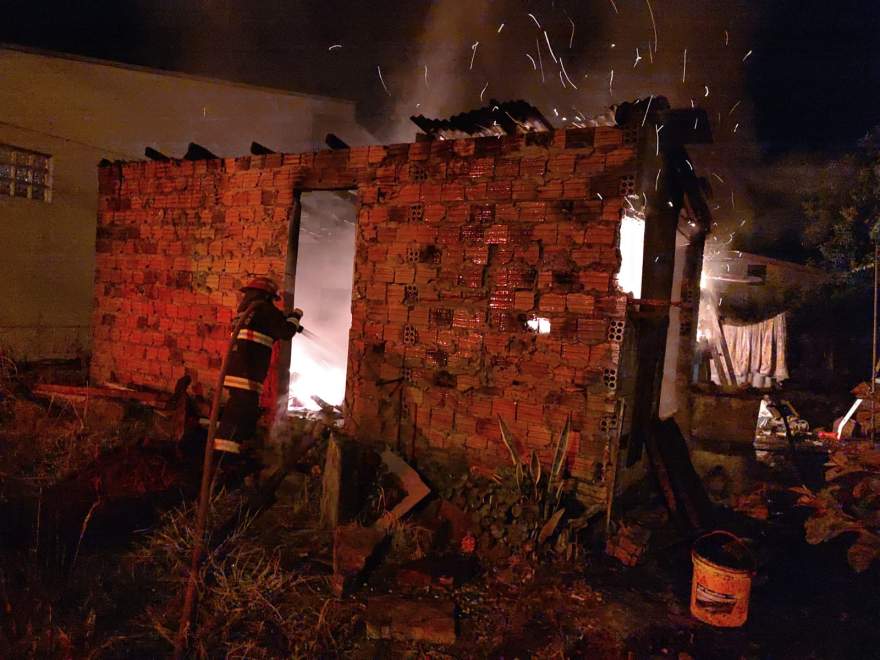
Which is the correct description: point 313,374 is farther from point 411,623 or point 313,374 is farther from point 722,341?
point 722,341

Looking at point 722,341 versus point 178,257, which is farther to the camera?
point 722,341

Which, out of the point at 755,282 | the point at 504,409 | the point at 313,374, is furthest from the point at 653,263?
the point at 755,282

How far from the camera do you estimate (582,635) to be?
385cm

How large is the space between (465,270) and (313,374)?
18.2 ft

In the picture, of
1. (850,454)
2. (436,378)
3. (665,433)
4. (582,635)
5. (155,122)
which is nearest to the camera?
(582,635)

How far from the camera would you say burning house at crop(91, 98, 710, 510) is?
519 centimetres

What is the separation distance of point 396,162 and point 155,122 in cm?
860

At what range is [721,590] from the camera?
405 cm

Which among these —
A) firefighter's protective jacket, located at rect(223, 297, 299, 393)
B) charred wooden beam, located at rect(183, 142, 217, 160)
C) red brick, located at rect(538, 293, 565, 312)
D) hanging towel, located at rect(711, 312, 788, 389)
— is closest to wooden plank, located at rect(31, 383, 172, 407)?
charred wooden beam, located at rect(183, 142, 217, 160)

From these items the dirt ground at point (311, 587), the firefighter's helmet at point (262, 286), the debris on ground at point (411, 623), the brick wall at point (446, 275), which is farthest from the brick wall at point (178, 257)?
the debris on ground at point (411, 623)

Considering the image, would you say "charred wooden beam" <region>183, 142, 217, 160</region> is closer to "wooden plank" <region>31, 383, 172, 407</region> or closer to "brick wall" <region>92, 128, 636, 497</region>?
"brick wall" <region>92, 128, 636, 497</region>

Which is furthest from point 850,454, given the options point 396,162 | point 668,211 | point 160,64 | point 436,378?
point 160,64

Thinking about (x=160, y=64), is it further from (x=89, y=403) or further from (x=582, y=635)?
(x=582, y=635)

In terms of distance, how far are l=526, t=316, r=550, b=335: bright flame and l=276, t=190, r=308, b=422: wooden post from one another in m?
3.20
